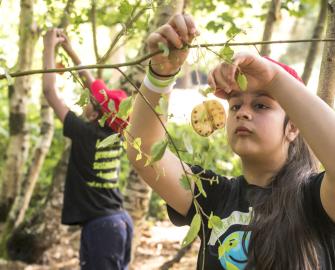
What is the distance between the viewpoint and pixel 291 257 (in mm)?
1707

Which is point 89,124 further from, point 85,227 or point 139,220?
point 139,220

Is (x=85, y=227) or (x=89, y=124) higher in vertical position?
(x=89, y=124)

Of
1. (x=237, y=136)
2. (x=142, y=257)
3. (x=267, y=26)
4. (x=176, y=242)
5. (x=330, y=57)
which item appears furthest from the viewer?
(x=176, y=242)

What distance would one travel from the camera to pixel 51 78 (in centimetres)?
379

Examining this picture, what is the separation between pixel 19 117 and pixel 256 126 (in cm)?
365

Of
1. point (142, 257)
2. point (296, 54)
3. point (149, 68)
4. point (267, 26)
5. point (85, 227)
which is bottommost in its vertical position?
point (142, 257)

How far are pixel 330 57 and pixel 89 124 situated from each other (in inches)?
90.1

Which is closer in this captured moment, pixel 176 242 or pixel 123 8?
pixel 123 8

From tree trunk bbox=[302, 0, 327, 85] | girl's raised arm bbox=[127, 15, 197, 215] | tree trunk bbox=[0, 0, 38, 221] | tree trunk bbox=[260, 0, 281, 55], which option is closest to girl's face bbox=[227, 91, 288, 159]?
girl's raised arm bbox=[127, 15, 197, 215]

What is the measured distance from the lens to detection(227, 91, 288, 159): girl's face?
1842 mm

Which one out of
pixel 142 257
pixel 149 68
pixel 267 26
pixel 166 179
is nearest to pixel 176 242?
pixel 142 257

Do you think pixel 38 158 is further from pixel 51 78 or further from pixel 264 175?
pixel 264 175

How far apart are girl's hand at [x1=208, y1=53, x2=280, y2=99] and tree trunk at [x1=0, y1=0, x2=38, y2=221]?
3.40m

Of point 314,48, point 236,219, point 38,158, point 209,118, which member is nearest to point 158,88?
point 209,118
